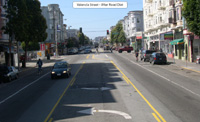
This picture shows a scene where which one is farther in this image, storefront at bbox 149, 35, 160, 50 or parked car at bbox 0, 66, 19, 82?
storefront at bbox 149, 35, 160, 50

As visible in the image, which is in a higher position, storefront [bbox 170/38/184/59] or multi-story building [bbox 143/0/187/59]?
multi-story building [bbox 143/0/187/59]

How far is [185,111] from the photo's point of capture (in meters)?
10.5

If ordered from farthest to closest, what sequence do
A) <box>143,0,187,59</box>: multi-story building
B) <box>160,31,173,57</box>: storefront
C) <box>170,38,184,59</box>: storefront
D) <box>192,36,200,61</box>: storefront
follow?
<box>160,31,173,57</box>: storefront
<box>143,0,187,59</box>: multi-story building
<box>170,38,184,59</box>: storefront
<box>192,36,200,61</box>: storefront

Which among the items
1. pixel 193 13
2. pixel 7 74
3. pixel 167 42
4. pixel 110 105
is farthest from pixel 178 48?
pixel 110 105

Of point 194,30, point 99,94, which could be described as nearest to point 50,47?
point 194,30

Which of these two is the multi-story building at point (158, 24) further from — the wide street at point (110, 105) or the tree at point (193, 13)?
the wide street at point (110, 105)

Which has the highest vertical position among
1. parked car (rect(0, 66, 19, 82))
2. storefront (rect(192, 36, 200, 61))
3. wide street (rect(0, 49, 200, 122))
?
storefront (rect(192, 36, 200, 61))

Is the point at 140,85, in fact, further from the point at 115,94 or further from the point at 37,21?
the point at 37,21

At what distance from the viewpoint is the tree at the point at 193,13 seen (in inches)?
906

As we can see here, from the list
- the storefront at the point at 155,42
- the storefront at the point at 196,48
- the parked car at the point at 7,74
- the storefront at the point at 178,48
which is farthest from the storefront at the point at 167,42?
the parked car at the point at 7,74

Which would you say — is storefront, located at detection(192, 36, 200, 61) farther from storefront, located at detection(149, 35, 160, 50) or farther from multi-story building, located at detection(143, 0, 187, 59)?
storefront, located at detection(149, 35, 160, 50)

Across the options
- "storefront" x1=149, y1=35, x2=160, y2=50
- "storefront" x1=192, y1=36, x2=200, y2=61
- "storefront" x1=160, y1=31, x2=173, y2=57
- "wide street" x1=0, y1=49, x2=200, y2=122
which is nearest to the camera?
"wide street" x1=0, y1=49, x2=200, y2=122

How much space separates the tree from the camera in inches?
906

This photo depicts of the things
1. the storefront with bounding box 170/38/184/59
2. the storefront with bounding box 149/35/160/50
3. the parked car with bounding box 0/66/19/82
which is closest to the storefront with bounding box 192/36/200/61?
the storefront with bounding box 170/38/184/59
